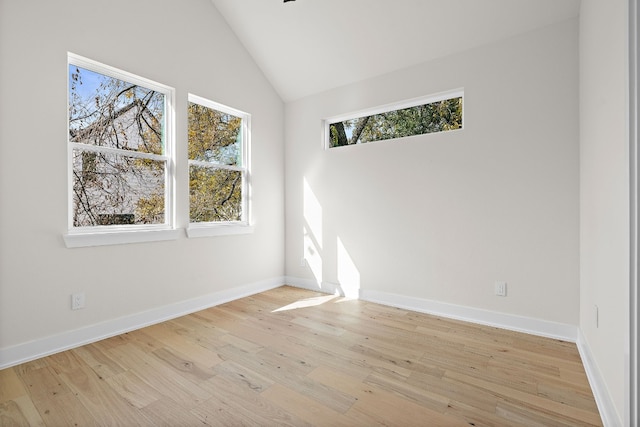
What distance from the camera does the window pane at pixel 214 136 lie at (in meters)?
3.29

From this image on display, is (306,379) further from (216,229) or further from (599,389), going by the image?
(216,229)

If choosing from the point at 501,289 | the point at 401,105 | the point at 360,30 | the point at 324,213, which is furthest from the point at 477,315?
the point at 360,30

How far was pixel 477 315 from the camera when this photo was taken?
289 cm

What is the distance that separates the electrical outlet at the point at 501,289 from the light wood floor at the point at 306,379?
317 millimetres

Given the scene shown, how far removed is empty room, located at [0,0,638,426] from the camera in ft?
5.54

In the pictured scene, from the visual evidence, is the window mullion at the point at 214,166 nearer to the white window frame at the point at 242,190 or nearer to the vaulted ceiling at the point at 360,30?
the white window frame at the point at 242,190

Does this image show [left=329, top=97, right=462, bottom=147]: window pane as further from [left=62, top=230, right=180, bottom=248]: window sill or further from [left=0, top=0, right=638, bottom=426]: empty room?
[left=62, top=230, right=180, bottom=248]: window sill

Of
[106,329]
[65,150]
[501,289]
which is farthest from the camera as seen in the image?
[501,289]

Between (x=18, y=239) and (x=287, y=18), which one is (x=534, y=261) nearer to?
(x=287, y=18)

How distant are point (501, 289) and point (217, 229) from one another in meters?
2.85

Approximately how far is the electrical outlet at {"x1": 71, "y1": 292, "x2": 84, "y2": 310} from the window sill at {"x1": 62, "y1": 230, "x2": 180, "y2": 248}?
37 centimetres

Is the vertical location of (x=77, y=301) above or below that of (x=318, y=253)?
below

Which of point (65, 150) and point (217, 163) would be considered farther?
point (217, 163)

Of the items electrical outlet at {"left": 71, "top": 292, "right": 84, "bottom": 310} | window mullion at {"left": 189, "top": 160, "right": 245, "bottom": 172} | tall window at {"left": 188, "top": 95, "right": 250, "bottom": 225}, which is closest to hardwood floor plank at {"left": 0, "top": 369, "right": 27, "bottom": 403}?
electrical outlet at {"left": 71, "top": 292, "right": 84, "bottom": 310}
